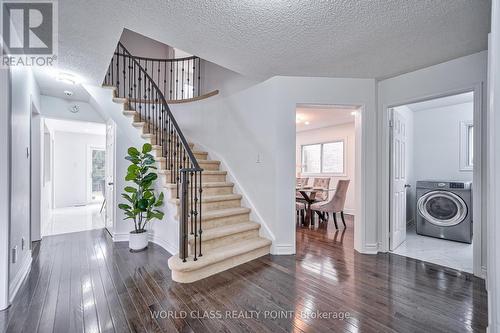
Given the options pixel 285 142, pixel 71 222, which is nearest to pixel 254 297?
pixel 285 142

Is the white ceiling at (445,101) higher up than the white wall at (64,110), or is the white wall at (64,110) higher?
the white ceiling at (445,101)

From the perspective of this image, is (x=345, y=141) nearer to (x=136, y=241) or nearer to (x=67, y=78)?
(x=136, y=241)

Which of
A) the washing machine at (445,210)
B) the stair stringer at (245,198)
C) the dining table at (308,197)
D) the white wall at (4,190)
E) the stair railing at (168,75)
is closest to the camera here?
the white wall at (4,190)

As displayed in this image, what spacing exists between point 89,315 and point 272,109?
280 cm

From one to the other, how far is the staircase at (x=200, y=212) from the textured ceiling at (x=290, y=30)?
1.07 m

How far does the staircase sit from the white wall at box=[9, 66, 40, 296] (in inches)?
48.7

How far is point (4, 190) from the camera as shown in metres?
1.85

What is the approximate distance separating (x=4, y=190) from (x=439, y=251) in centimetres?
490

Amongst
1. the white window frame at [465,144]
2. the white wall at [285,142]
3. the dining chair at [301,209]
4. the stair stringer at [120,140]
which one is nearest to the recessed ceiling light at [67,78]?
the stair stringer at [120,140]

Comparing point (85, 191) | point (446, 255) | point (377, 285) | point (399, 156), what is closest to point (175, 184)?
point (377, 285)

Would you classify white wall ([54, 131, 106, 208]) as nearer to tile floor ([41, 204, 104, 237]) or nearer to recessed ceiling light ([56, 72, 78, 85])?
tile floor ([41, 204, 104, 237])

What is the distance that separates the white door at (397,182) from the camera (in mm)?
3174

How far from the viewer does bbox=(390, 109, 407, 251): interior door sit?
10.4 feet

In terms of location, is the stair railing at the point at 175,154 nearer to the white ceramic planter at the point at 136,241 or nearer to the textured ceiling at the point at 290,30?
the white ceramic planter at the point at 136,241
